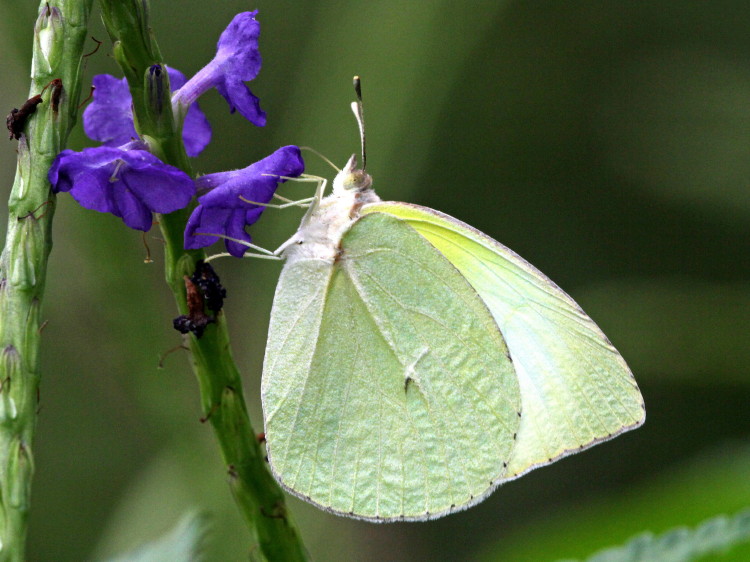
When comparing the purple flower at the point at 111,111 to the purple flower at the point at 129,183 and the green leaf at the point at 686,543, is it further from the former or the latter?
the green leaf at the point at 686,543

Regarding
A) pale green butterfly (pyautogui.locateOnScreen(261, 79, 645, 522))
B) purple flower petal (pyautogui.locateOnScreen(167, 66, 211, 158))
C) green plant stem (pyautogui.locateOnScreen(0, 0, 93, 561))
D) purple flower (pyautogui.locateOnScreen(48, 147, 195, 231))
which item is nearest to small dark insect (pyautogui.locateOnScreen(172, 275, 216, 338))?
purple flower (pyautogui.locateOnScreen(48, 147, 195, 231))

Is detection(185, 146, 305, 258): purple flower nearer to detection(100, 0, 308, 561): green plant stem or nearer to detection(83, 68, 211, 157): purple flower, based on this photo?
detection(100, 0, 308, 561): green plant stem

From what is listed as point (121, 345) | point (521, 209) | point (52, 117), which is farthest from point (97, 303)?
point (521, 209)

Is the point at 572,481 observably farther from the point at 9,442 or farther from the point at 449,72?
the point at 9,442

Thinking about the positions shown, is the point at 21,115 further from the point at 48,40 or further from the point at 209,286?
the point at 209,286

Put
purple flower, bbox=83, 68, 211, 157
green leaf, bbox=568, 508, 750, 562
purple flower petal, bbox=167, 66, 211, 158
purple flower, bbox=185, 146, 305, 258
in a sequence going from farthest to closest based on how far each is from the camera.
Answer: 1. purple flower petal, bbox=167, 66, 211, 158
2. purple flower, bbox=83, 68, 211, 157
3. purple flower, bbox=185, 146, 305, 258
4. green leaf, bbox=568, 508, 750, 562

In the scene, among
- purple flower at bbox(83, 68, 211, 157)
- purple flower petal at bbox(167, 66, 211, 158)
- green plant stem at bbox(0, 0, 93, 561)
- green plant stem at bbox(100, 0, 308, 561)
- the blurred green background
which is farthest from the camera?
the blurred green background

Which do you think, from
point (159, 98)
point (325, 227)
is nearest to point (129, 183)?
point (159, 98)
